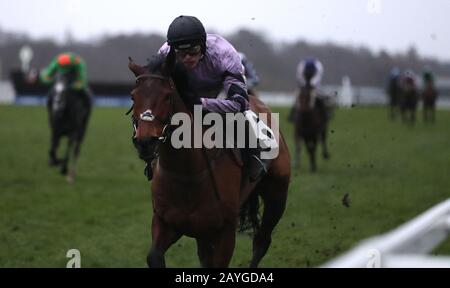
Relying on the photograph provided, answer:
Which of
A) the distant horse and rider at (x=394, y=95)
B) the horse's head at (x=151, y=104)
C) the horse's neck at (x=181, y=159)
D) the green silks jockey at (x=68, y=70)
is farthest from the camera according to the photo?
the distant horse and rider at (x=394, y=95)

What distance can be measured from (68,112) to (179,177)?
23.7ft

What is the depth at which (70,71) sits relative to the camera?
34.6 feet

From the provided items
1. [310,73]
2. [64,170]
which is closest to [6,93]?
[64,170]

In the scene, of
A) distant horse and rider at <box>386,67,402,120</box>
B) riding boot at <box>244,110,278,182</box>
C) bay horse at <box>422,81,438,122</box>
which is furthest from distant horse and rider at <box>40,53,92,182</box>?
bay horse at <box>422,81,438,122</box>

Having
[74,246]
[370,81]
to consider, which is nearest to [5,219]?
[74,246]

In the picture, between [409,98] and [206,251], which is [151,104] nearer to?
[206,251]

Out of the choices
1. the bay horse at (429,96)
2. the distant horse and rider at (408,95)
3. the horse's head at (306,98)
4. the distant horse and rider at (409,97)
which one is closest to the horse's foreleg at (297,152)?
the horse's head at (306,98)

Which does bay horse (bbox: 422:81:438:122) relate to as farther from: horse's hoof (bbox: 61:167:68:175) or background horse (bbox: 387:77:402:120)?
horse's hoof (bbox: 61:167:68:175)

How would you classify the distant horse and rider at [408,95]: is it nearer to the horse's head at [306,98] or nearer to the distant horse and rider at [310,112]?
the distant horse and rider at [310,112]

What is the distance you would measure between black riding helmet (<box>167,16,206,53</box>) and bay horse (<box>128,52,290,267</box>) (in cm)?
26

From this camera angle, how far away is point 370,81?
26.1 ft

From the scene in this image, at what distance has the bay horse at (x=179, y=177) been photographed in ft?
11.3
